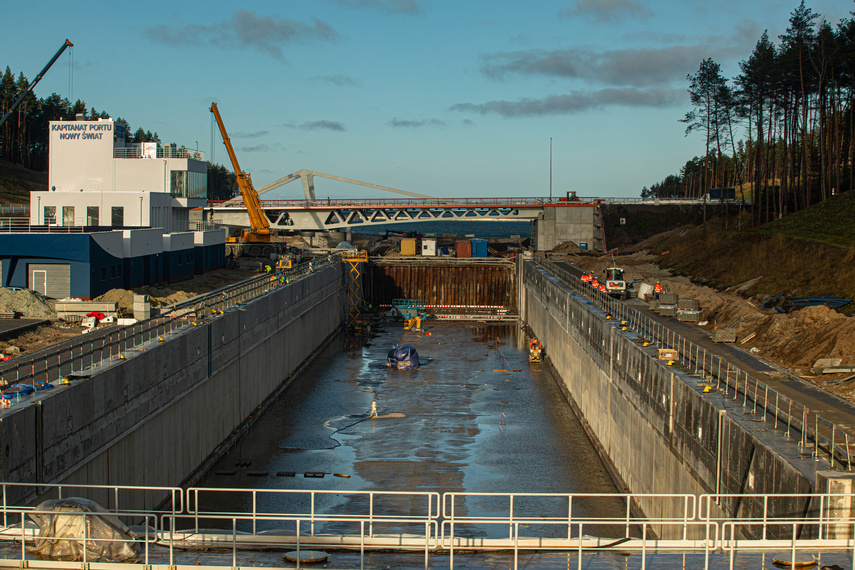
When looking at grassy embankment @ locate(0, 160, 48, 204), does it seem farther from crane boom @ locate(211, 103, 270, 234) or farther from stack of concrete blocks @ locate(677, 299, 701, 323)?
stack of concrete blocks @ locate(677, 299, 701, 323)

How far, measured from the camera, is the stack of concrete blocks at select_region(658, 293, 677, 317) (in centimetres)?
4906

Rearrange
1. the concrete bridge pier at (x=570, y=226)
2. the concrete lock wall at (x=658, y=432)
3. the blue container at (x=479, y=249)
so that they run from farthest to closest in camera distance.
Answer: the concrete bridge pier at (x=570, y=226), the blue container at (x=479, y=249), the concrete lock wall at (x=658, y=432)

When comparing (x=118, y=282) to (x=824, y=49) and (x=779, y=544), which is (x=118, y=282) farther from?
(x=824, y=49)

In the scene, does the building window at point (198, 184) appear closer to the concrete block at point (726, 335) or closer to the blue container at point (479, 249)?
the blue container at point (479, 249)

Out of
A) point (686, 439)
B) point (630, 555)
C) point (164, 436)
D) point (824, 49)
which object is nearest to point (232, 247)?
point (824, 49)

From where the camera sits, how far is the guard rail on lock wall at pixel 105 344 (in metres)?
22.0

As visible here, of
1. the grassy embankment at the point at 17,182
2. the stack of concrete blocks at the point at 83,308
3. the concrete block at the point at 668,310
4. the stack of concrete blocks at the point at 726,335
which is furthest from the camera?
the grassy embankment at the point at 17,182

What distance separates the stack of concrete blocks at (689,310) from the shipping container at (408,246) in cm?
4752

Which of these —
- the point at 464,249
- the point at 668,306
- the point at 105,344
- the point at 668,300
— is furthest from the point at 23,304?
the point at 464,249

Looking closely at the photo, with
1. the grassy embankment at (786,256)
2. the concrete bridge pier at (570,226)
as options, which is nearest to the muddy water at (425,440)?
the grassy embankment at (786,256)

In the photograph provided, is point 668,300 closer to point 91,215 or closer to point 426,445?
point 426,445

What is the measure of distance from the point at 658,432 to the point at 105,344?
56.1ft

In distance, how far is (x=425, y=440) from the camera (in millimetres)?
37531

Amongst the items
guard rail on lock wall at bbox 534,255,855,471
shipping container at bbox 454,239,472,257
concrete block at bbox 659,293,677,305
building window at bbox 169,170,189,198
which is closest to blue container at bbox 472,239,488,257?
shipping container at bbox 454,239,472,257
